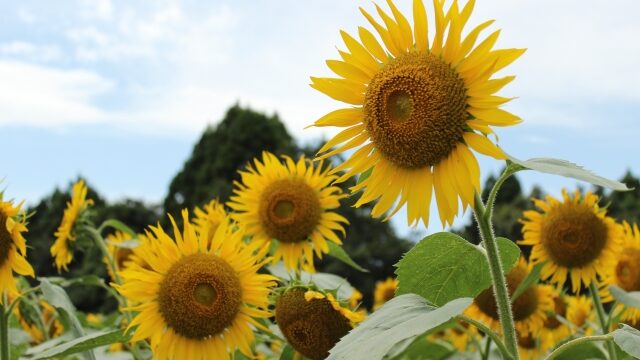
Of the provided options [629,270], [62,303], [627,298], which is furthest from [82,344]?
[629,270]

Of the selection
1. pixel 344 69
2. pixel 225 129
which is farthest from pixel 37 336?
pixel 225 129

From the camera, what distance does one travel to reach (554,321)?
5.29m

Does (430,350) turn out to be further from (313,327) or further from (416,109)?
(416,109)

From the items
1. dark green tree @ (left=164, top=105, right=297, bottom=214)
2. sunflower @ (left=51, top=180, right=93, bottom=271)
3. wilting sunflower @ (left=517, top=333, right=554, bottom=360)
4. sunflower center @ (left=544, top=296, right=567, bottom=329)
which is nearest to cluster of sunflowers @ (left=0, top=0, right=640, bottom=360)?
sunflower center @ (left=544, top=296, right=567, bottom=329)

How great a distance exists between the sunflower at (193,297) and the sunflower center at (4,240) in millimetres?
566

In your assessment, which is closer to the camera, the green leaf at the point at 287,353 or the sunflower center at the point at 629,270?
the green leaf at the point at 287,353

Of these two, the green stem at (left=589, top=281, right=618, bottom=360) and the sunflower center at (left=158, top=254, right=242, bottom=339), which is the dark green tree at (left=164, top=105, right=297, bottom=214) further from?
the sunflower center at (left=158, top=254, right=242, bottom=339)

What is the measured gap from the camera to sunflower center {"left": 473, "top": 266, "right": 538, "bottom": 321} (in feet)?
13.6

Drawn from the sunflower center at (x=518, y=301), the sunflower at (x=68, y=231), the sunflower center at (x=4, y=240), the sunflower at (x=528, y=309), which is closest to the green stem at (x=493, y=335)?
the sunflower center at (x=518, y=301)

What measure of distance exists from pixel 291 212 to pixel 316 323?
154 centimetres

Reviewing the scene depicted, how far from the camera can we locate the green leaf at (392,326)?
1.74m

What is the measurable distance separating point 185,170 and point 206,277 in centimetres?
2330

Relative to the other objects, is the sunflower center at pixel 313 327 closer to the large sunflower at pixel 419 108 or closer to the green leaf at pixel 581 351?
the large sunflower at pixel 419 108

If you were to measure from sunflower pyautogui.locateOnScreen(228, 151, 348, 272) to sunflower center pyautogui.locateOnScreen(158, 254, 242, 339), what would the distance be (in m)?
1.10
